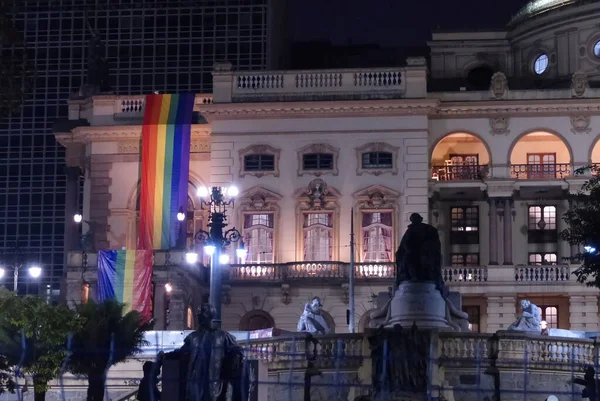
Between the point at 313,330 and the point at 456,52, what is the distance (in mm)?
34168

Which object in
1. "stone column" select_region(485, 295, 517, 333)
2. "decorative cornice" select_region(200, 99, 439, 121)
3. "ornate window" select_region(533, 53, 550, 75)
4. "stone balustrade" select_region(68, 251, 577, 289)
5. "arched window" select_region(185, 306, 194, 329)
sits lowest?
"arched window" select_region(185, 306, 194, 329)

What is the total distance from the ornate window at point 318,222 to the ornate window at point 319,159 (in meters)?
0.72

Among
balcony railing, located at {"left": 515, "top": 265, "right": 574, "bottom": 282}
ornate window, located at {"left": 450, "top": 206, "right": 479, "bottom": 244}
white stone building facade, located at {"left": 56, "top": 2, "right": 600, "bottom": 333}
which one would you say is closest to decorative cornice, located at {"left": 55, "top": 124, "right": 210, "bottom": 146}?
white stone building facade, located at {"left": 56, "top": 2, "right": 600, "bottom": 333}

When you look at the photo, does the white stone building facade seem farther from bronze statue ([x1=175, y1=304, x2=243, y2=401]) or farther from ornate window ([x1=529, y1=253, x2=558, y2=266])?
bronze statue ([x1=175, y1=304, x2=243, y2=401])

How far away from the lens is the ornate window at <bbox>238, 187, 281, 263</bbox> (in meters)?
69.1

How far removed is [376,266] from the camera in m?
67.8

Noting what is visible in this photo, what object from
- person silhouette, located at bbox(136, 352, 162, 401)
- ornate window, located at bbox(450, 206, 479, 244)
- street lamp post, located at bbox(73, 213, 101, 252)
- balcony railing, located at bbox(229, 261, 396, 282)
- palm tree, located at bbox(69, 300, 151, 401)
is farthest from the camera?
ornate window, located at bbox(450, 206, 479, 244)

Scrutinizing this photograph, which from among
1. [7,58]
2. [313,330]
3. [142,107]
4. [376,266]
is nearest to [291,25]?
[142,107]

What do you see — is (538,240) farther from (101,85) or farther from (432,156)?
(101,85)

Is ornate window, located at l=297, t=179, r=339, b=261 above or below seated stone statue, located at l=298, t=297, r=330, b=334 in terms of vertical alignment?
above

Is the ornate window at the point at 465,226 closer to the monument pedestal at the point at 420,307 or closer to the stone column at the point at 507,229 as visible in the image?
the stone column at the point at 507,229

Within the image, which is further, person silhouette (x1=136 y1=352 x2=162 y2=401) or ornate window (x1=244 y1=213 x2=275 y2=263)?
ornate window (x1=244 y1=213 x2=275 y2=263)

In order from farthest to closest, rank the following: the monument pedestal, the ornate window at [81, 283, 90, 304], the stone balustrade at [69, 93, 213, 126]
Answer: the stone balustrade at [69, 93, 213, 126], the ornate window at [81, 283, 90, 304], the monument pedestal

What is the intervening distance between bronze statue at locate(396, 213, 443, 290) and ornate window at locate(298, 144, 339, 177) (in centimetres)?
2570
